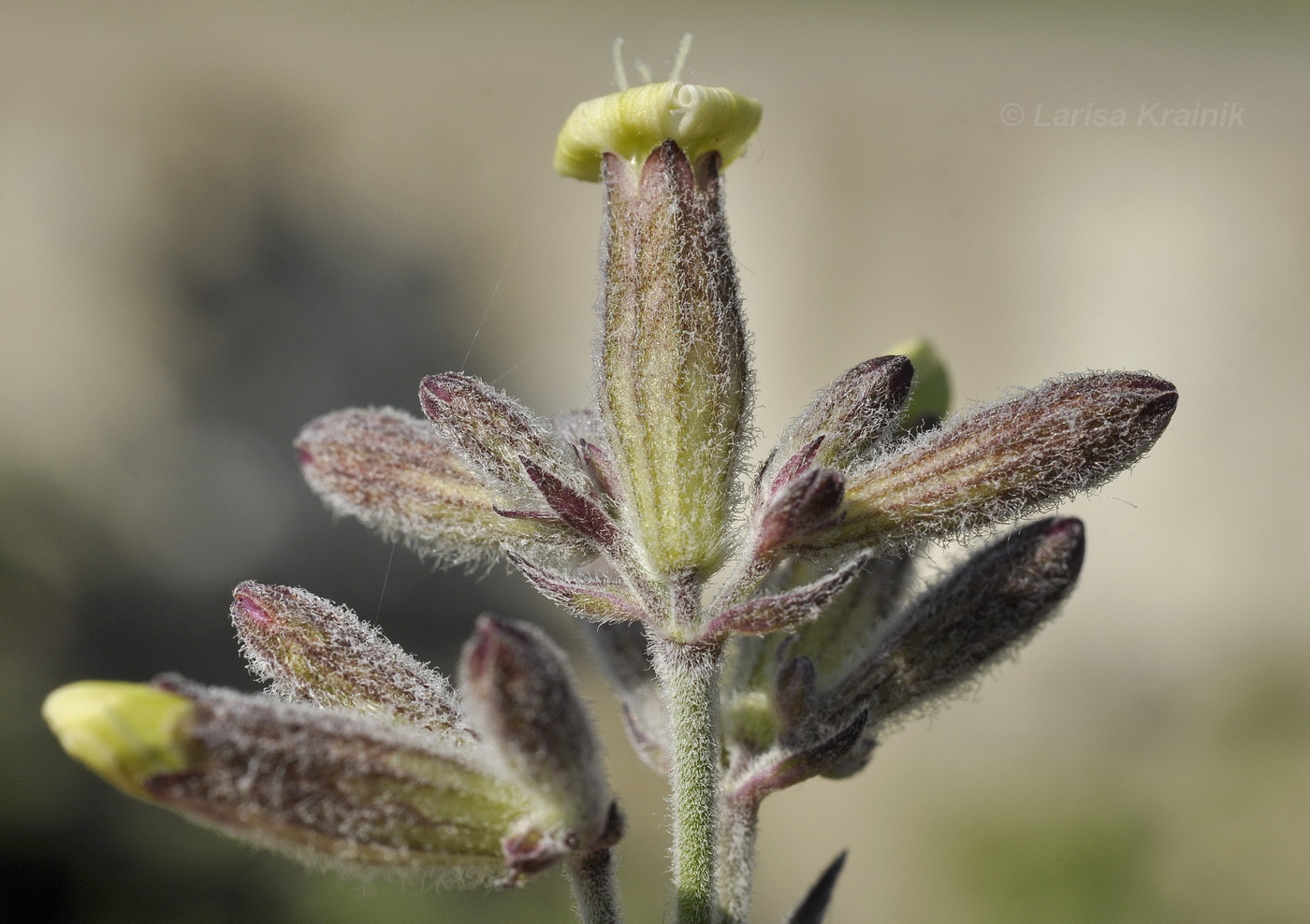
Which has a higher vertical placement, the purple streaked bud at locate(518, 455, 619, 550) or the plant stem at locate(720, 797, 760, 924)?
the purple streaked bud at locate(518, 455, 619, 550)

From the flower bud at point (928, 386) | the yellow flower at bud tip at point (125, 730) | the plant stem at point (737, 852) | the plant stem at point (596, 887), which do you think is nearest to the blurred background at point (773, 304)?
the flower bud at point (928, 386)

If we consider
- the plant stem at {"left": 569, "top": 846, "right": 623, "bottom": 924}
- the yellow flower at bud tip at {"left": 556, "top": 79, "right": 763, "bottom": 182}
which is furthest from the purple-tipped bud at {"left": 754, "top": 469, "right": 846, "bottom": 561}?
the yellow flower at bud tip at {"left": 556, "top": 79, "right": 763, "bottom": 182}

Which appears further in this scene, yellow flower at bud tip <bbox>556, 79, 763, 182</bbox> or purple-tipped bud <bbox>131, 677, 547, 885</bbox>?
yellow flower at bud tip <bbox>556, 79, 763, 182</bbox>

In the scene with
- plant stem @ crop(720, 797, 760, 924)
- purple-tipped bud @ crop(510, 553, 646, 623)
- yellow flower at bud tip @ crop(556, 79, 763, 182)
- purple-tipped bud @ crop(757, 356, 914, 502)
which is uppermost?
yellow flower at bud tip @ crop(556, 79, 763, 182)

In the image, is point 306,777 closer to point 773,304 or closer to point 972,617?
point 972,617

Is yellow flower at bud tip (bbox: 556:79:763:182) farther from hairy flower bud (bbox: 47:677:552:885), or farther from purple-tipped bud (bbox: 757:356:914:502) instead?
hairy flower bud (bbox: 47:677:552:885)

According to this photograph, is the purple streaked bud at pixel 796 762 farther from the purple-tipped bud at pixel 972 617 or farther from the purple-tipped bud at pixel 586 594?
the purple-tipped bud at pixel 586 594

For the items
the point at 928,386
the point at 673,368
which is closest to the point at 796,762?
→ the point at 673,368

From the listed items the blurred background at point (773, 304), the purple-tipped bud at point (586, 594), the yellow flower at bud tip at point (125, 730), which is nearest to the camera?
the yellow flower at bud tip at point (125, 730)
